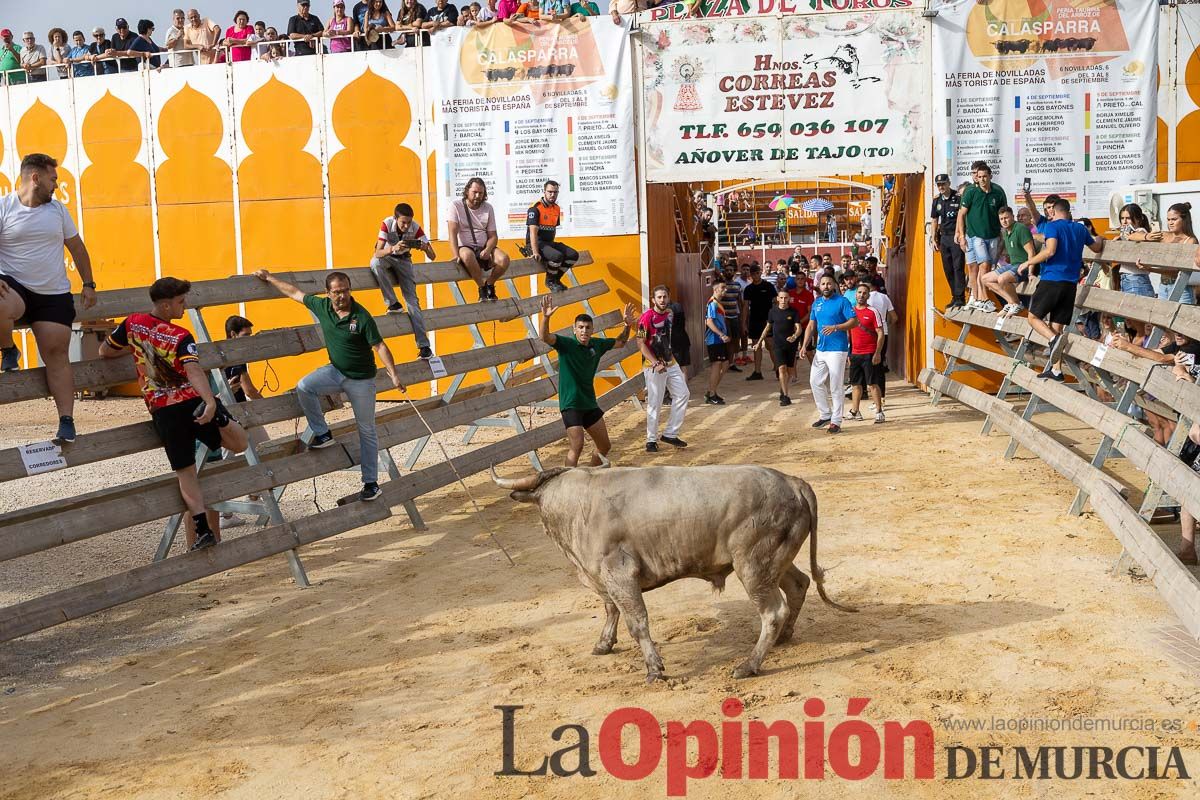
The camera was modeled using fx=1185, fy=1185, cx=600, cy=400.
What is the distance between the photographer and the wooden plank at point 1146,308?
898 centimetres

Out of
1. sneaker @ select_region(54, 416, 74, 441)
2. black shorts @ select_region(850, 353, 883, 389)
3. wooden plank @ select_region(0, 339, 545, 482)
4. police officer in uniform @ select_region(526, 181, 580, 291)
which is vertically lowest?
black shorts @ select_region(850, 353, 883, 389)

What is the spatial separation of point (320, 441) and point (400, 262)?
95.9 inches

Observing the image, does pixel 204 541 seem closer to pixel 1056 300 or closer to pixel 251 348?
pixel 251 348

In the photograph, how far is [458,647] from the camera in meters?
8.04

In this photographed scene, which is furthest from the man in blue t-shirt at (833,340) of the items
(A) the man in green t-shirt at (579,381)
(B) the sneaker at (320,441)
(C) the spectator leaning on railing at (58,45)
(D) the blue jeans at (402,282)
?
(C) the spectator leaning on railing at (58,45)

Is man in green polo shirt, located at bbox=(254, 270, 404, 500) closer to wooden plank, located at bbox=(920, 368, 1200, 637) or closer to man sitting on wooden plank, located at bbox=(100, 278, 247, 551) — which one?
man sitting on wooden plank, located at bbox=(100, 278, 247, 551)

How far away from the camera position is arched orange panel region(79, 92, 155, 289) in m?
21.5

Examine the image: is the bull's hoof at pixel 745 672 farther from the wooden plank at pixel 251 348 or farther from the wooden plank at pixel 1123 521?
the wooden plank at pixel 251 348

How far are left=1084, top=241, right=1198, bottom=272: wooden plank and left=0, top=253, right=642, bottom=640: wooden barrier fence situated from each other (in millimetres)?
6196

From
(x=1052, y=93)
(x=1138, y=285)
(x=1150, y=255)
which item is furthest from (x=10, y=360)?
(x=1052, y=93)

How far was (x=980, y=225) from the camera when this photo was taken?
16.2 meters

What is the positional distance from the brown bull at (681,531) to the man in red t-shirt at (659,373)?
278 inches

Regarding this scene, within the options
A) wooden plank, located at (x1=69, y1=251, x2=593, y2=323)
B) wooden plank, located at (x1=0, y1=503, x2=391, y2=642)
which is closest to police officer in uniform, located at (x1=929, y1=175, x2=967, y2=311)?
wooden plank, located at (x1=69, y1=251, x2=593, y2=323)

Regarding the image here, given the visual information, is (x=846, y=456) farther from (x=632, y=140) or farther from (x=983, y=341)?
(x=632, y=140)
